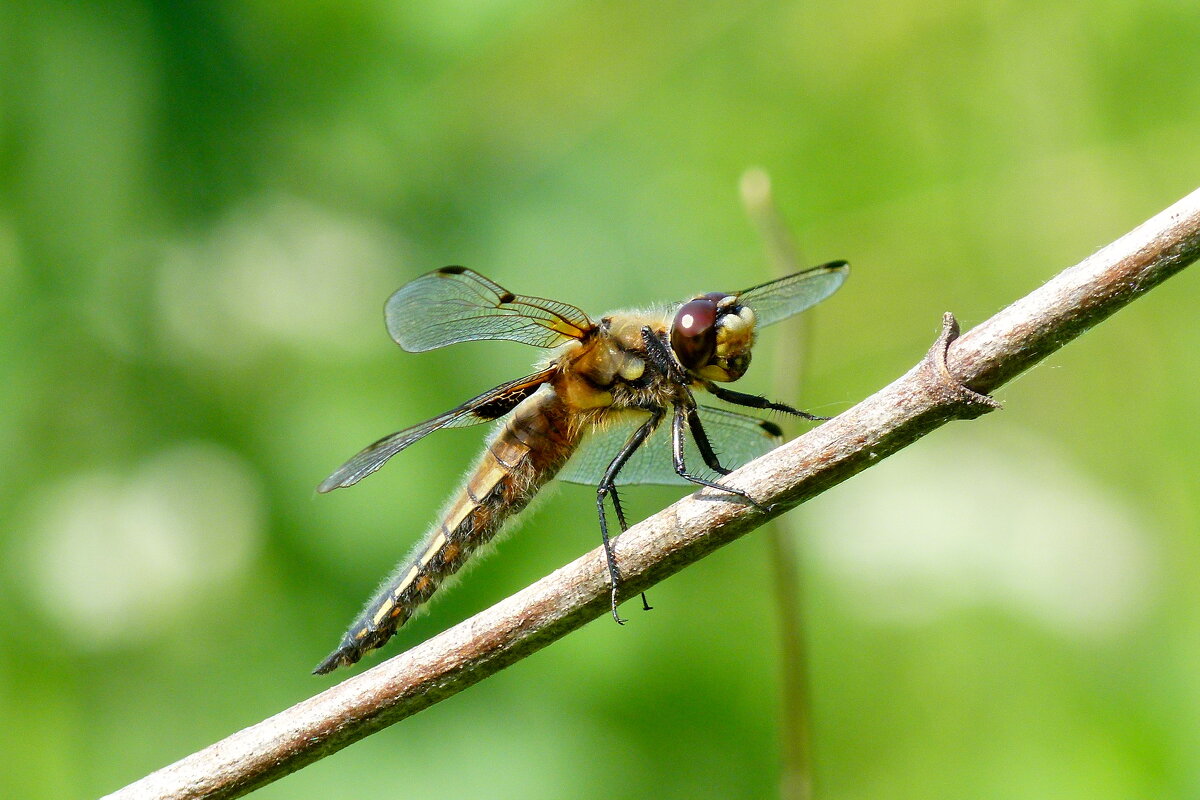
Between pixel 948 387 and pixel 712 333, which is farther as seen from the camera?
pixel 712 333

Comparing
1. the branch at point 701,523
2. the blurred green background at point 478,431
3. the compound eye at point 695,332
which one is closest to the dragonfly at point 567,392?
the compound eye at point 695,332

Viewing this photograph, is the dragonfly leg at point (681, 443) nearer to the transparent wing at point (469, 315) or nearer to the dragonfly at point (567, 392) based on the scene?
the dragonfly at point (567, 392)

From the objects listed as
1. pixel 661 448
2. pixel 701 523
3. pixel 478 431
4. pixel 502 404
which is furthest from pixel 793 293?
pixel 701 523

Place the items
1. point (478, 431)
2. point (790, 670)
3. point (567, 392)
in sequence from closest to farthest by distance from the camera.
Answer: point (790, 670), point (567, 392), point (478, 431)

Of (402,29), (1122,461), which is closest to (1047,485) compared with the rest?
(1122,461)

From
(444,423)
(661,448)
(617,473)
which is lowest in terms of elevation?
(617,473)

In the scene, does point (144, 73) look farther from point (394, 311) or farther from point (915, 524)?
point (915, 524)

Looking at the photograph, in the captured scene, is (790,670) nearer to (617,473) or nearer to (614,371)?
(617,473)

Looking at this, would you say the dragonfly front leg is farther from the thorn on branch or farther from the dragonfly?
the thorn on branch
